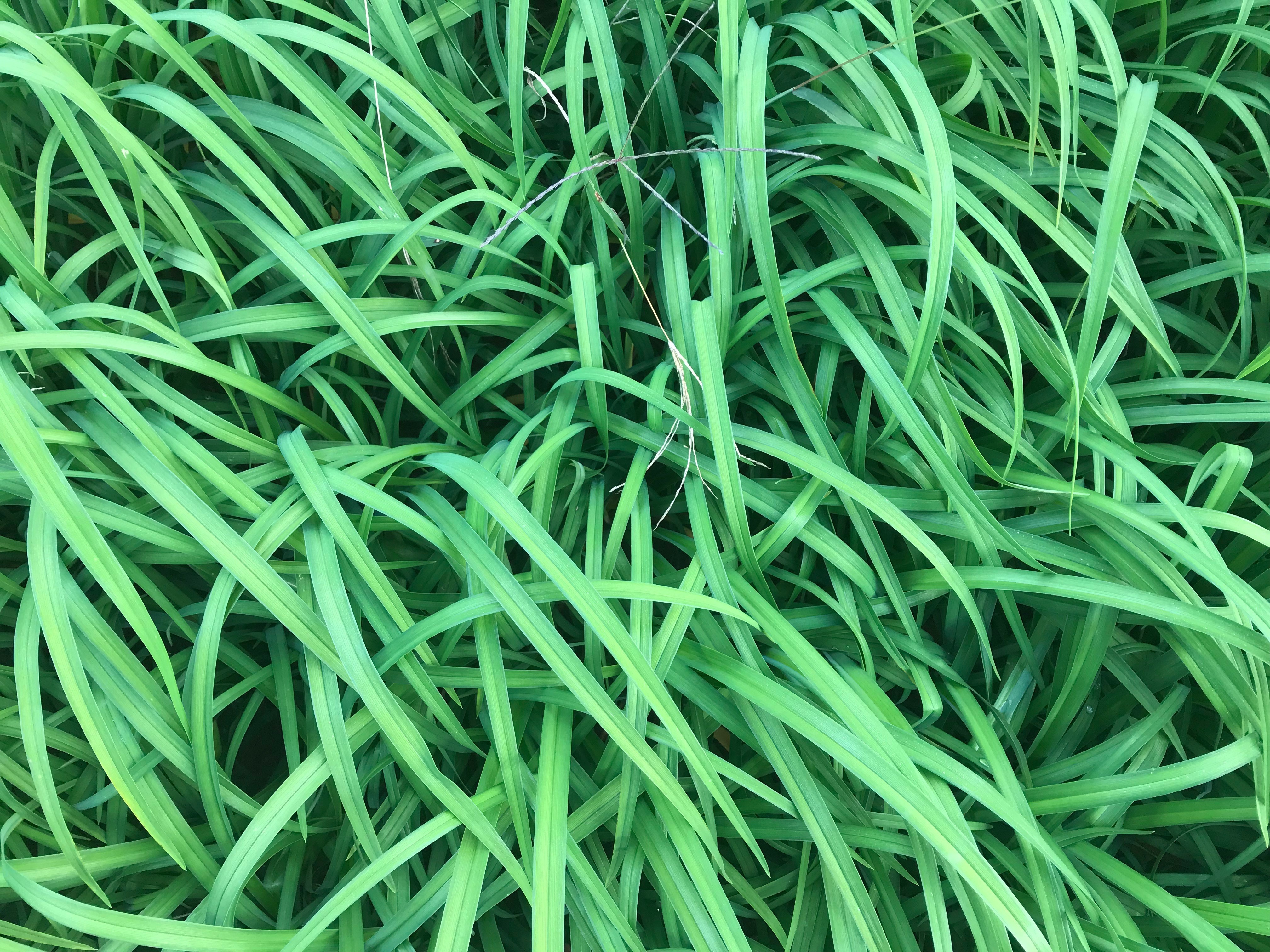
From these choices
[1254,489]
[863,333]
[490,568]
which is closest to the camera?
[490,568]

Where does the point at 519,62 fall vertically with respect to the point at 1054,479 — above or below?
above

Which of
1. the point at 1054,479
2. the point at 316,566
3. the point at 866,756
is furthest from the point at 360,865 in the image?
the point at 1054,479

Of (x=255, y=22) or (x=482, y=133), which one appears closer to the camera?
(x=255, y=22)

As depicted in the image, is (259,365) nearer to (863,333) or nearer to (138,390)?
(138,390)

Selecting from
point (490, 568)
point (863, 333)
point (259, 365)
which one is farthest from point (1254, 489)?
point (259, 365)

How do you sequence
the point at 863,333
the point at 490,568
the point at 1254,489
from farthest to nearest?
the point at 1254,489, the point at 863,333, the point at 490,568

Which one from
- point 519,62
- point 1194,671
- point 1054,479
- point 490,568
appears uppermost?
point 519,62
